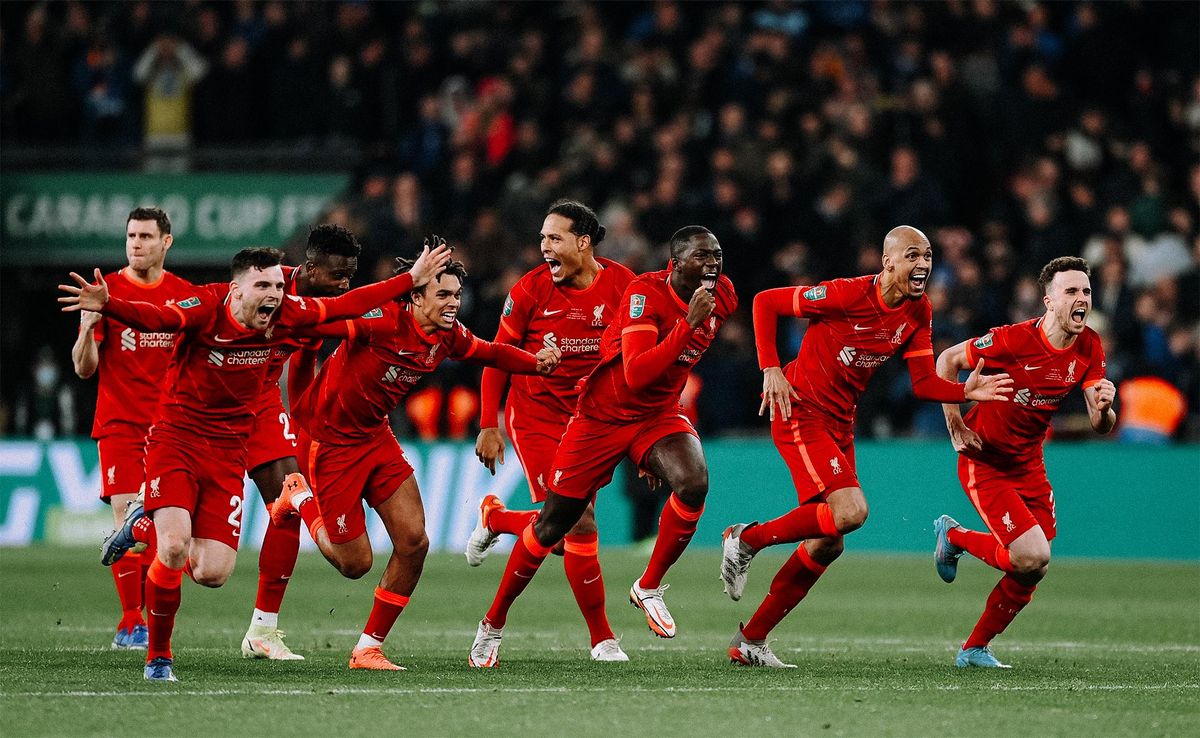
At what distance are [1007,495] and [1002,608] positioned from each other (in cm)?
59

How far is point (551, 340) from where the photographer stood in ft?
33.5

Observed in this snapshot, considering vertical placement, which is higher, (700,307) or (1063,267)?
(1063,267)

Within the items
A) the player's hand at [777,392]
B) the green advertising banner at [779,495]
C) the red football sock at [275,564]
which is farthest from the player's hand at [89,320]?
the green advertising banner at [779,495]

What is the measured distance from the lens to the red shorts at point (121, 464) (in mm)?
10367

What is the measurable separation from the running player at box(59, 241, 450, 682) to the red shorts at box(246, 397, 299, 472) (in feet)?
1.83

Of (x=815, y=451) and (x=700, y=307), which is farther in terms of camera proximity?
(x=815, y=451)

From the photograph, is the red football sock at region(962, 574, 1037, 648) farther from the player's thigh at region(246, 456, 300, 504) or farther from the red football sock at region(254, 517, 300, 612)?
the player's thigh at region(246, 456, 300, 504)

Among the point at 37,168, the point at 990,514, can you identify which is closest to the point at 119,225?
the point at 37,168

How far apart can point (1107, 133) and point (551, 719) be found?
14.6m

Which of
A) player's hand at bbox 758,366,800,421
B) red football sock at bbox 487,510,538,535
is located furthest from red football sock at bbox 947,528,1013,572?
red football sock at bbox 487,510,538,535

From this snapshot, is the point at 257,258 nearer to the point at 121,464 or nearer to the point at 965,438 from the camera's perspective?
the point at 121,464

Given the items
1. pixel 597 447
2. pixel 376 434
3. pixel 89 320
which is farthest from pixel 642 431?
pixel 89 320

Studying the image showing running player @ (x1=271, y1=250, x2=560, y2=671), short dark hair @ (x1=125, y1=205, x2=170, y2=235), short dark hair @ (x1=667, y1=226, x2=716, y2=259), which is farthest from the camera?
short dark hair @ (x1=125, y1=205, x2=170, y2=235)

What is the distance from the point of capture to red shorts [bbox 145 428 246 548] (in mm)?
8766
